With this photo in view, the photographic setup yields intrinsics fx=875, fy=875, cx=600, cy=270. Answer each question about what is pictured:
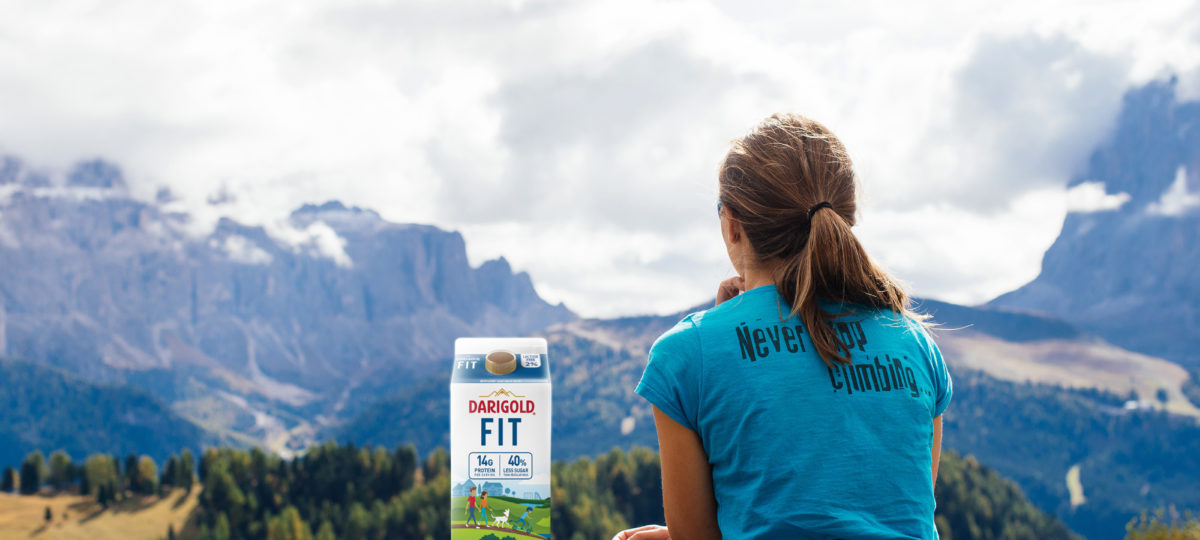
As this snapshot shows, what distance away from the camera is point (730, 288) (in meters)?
2.93

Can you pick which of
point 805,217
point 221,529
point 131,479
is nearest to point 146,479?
point 131,479

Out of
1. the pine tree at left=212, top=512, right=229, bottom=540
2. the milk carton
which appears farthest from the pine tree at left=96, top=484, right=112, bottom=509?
the milk carton

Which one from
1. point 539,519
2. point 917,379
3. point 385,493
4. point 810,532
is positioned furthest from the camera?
point 385,493

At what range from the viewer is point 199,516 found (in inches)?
3561

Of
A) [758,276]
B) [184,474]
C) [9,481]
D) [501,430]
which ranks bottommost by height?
[9,481]

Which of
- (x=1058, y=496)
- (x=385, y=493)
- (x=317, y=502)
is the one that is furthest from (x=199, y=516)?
(x=1058, y=496)

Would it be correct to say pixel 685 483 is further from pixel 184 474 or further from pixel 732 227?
pixel 184 474

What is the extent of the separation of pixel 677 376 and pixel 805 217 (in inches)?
23.7

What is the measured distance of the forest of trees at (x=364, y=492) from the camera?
80688 millimetres

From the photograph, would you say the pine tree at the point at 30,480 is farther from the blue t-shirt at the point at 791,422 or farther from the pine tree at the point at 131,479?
the blue t-shirt at the point at 791,422

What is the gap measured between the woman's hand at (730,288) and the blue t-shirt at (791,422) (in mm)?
378

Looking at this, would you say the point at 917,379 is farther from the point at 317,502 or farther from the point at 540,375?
the point at 317,502

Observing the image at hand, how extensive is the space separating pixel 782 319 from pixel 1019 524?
116 m

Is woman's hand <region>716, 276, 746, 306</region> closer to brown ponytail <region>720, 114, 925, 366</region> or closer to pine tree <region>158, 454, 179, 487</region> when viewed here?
brown ponytail <region>720, 114, 925, 366</region>
